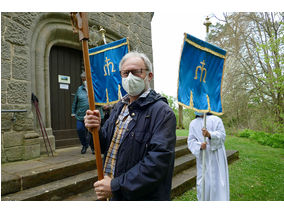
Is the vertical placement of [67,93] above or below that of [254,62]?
below

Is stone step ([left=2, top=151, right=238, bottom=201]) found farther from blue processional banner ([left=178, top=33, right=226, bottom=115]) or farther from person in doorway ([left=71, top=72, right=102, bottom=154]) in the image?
blue processional banner ([left=178, top=33, right=226, bottom=115])

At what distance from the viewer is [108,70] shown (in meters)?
4.00

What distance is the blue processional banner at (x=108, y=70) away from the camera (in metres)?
3.94

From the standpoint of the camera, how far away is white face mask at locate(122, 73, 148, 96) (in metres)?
1.52

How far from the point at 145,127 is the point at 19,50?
11.9ft

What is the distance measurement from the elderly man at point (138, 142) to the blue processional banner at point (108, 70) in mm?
2336

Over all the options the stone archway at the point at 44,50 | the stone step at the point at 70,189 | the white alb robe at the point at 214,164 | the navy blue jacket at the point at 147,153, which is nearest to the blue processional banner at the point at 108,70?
the stone archway at the point at 44,50

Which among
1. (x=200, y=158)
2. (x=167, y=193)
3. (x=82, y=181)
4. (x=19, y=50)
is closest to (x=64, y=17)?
(x=19, y=50)

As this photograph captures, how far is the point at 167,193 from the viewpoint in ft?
4.64

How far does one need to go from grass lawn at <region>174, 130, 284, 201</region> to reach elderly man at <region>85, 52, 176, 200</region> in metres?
2.50

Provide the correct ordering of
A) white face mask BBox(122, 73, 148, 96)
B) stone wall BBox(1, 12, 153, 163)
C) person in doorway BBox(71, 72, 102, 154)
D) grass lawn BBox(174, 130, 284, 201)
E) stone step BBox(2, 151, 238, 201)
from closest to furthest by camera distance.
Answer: white face mask BBox(122, 73, 148, 96), stone step BBox(2, 151, 238, 201), stone wall BBox(1, 12, 153, 163), grass lawn BBox(174, 130, 284, 201), person in doorway BBox(71, 72, 102, 154)

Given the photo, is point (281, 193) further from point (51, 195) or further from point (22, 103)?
point (22, 103)

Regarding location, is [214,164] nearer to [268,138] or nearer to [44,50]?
[44,50]

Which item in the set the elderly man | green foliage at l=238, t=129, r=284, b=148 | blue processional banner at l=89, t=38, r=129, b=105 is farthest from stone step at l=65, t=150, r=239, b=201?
green foliage at l=238, t=129, r=284, b=148
